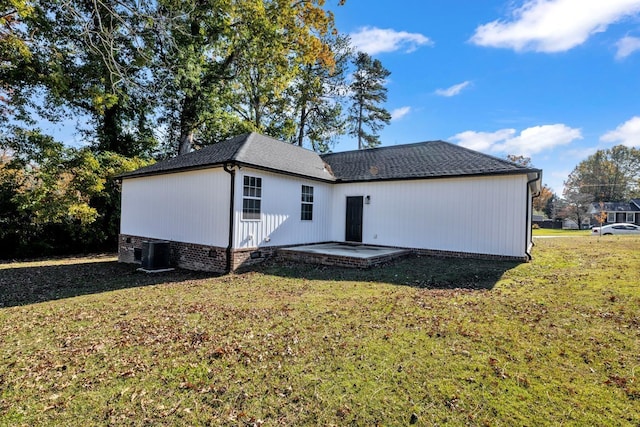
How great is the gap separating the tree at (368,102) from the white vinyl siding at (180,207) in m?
20.4

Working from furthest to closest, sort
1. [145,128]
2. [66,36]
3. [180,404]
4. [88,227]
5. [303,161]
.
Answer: [145,128] → [88,227] → [66,36] → [303,161] → [180,404]

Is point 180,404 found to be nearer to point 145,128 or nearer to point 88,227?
point 88,227

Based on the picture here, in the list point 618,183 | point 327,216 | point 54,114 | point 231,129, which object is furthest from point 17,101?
point 618,183

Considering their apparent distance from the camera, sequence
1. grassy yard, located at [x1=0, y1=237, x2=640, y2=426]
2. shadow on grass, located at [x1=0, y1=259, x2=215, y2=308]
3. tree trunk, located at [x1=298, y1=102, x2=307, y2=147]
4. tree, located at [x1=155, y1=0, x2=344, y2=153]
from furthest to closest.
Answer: tree trunk, located at [x1=298, y1=102, x2=307, y2=147], tree, located at [x1=155, y1=0, x2=344, y2=153], shadow on grass, located at [x1=0, y1=259, x2=215, y2=308], grassy yard, located at [x1=0, y1=237, x2=640, y2=426]

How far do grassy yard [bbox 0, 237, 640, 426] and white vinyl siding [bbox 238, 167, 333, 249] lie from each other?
113 inches

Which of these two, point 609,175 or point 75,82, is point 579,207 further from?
point 75,82

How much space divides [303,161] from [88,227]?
11.5m

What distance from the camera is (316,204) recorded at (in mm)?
12367

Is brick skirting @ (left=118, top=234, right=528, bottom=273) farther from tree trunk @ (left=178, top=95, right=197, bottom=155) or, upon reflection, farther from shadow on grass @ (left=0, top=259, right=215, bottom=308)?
tree trunk @ (left=178, top=95, right=197, bottom=155)

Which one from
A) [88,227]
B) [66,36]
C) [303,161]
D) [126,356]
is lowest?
[126,356]

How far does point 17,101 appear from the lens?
14586mm

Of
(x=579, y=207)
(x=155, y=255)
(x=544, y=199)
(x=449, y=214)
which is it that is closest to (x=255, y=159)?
(x=155, y=255)

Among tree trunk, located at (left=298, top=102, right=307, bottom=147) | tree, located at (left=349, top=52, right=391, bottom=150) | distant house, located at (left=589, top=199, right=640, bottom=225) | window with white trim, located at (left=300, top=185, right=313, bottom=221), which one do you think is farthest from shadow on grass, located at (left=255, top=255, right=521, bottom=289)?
distant house, located at (left=589, top=199, right=640, bottom=225)

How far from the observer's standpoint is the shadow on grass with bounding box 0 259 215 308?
22.6 ft
